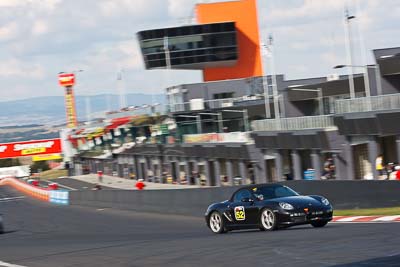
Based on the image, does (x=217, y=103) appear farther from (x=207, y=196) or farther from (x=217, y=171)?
(x=207, y=196)

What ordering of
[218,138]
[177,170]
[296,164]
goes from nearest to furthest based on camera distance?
[296,164], [218,138], [177,170]

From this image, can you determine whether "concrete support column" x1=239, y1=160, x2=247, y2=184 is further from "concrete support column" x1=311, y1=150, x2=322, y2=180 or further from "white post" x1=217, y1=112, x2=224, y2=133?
"white post" x1=217, y1=112, x2=224, y2=133

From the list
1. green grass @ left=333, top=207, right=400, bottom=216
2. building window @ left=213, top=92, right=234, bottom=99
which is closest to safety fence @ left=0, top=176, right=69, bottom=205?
building window @ left=213, top=92, right=234, bottom=99

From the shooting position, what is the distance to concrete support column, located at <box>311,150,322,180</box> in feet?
154

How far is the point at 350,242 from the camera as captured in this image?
14.1 meters

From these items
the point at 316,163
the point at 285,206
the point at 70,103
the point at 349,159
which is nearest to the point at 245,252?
the point at 285,206

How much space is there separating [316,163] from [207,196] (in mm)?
16052

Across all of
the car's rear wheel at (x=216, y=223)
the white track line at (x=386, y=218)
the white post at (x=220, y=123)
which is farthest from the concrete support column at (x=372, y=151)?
the white post at (x=220, y=123)

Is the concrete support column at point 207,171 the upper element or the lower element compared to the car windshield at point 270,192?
lower

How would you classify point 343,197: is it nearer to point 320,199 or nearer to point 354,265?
point 320,199

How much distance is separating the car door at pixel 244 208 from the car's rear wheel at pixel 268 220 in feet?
0.67

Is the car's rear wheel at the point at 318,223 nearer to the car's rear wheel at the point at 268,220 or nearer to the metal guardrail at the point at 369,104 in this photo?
the car's rear wheel at the point at 268,220

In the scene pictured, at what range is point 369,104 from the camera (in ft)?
133

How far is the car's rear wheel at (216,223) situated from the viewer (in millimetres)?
21375
